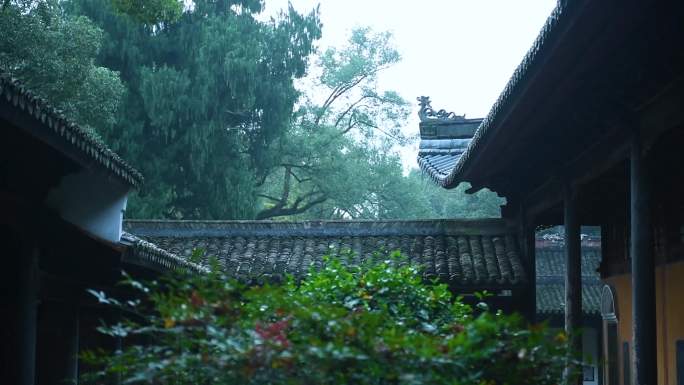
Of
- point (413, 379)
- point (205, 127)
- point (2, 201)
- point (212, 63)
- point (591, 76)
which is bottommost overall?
point (413, 379)

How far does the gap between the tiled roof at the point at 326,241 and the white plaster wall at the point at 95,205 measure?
4.97 m

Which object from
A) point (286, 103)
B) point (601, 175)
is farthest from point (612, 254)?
point (286, 103)

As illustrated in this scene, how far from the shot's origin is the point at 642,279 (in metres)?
6.68

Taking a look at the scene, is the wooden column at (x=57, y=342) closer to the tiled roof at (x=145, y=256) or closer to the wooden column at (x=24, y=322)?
the tiled roof at (x=145, y=256)

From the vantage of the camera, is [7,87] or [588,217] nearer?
[7,87]

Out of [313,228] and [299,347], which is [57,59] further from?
[299,347]

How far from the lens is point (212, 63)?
21969 mm

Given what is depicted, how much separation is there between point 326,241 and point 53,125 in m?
8.87

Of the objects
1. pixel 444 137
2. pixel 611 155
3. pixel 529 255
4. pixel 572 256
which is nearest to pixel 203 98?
pixel 444 137

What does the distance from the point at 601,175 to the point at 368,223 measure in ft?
20.4

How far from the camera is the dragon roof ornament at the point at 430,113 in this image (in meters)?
14.9

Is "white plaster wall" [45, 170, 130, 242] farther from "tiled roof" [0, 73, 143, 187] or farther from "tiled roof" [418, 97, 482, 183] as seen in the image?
"tiled roof" [418, 97, 482, 183]

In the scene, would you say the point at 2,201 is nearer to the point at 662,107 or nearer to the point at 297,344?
the point at 297,344

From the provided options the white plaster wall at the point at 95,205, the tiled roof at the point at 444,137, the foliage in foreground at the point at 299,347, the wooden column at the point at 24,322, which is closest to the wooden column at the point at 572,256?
the white plaster wall at the point at 95,205
